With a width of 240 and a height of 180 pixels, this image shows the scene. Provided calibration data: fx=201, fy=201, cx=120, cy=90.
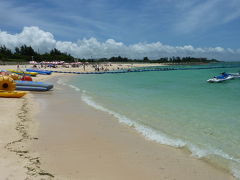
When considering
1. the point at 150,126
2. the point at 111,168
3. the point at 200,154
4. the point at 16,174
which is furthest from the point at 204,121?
the point at 16,174

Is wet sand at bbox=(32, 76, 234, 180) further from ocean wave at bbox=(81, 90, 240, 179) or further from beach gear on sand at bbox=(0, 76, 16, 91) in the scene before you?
beach gear on sand at bbox=(0, 76, 16, 91)

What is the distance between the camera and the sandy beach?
121 inches

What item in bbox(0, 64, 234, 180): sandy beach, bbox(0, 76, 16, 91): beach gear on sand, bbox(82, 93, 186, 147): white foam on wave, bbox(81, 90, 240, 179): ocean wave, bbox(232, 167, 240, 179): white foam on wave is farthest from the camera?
bbox(0, 76, 16, 91): beach gear on sand

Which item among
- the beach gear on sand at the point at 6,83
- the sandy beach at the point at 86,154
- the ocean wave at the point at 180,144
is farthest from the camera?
the beach gear on sand at the point at 6,83

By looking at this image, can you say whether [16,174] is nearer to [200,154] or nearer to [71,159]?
[71,159]

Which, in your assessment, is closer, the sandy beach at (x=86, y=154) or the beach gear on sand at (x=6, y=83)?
the sandy beach at (x=86, y=154)

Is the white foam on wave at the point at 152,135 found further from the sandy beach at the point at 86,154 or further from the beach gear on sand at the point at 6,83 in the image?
the beach gear on sand at the point at 6,83

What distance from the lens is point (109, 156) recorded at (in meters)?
3.76

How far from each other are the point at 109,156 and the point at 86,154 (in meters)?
0.44

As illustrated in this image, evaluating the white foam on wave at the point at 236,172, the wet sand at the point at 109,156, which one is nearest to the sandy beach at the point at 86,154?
the wet sand at the point at 109,156

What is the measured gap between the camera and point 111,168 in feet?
10.8

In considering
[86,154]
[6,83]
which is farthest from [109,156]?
[6,83]

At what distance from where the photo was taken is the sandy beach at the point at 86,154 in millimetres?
3086

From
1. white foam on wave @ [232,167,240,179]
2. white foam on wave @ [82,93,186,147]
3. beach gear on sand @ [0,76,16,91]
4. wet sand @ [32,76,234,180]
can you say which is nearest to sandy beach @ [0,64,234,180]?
wet sand @ [32,76,234,180]
